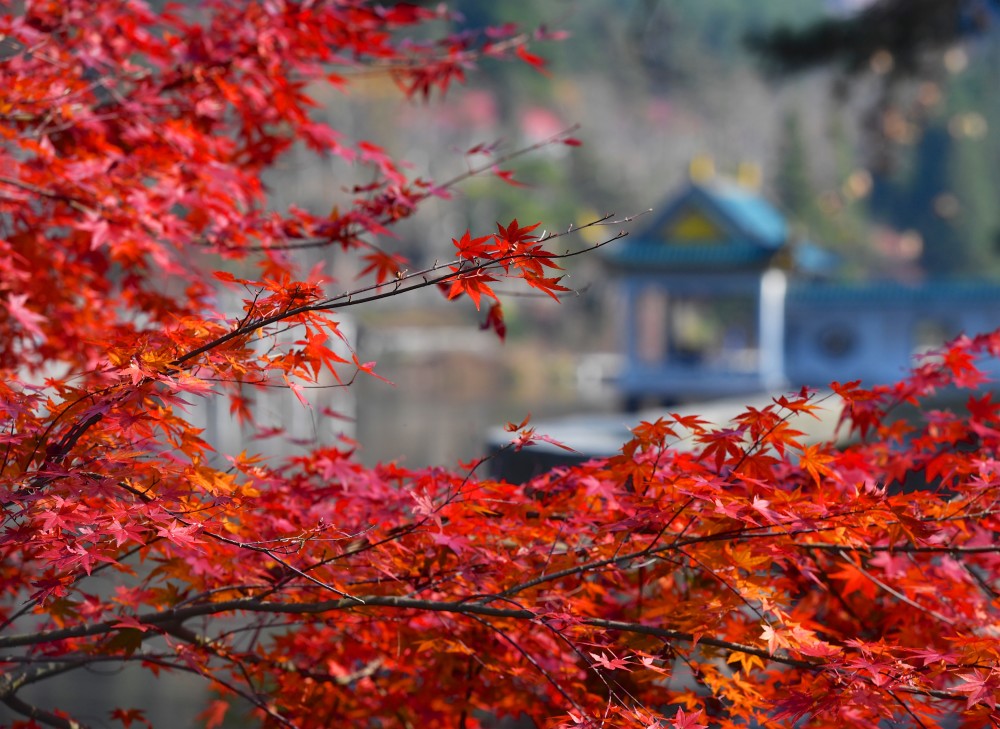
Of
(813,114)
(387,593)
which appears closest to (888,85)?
(387,593)

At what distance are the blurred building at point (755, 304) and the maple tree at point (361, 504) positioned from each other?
17094mm

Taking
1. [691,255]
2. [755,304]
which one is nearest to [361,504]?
[691,255]

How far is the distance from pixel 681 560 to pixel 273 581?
3.15ft

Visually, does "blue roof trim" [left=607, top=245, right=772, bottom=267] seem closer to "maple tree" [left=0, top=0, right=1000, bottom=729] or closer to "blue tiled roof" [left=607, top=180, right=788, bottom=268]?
"blue tiled roof" [left=607, top=180, right=788, bottom=268]

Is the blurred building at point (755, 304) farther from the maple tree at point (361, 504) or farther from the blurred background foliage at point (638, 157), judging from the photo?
the maple tree at point (361, 504)

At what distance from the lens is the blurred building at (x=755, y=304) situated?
21.2 m

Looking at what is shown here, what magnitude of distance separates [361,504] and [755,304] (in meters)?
19.8

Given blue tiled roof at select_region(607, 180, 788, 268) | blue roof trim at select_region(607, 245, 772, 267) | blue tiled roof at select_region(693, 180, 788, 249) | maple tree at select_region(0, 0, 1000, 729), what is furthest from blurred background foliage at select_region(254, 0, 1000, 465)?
maple tree at select_region(0, 0, 1000, 729)

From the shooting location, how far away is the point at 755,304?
863 inches

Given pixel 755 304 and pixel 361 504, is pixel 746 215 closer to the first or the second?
pixel 755 304

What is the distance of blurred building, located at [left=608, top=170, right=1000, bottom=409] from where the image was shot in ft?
69.4

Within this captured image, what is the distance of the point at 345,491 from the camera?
2.87 meters

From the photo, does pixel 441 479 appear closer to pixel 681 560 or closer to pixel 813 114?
pixel 681 560

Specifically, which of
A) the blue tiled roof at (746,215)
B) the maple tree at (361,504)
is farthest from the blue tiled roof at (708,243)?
the maple tree at (361,504)
